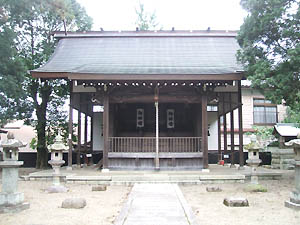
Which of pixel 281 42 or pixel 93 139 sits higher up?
pixel 281 42

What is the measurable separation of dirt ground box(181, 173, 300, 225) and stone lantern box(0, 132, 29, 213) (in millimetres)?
4016

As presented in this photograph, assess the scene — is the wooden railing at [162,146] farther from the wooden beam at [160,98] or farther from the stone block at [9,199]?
the stone block at [9,199]

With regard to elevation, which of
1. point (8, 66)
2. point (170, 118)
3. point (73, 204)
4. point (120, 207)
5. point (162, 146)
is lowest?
point (120, 207)

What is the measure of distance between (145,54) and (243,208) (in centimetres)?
1035

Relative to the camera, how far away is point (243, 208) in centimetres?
673

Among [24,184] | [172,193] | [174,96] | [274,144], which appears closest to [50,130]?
[24,184]

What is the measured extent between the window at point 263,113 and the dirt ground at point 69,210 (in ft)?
52.0

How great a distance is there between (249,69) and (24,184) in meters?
9.10

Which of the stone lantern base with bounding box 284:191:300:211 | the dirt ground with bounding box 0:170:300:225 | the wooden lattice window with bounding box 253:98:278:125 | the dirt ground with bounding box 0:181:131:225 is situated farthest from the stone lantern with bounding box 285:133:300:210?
the wooden lattice window with bounding box 253:98:278:125

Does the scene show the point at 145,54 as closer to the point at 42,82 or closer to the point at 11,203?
the point at 42,82

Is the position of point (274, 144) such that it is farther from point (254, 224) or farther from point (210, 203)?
point (254, 224)

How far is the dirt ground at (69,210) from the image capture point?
5.70m

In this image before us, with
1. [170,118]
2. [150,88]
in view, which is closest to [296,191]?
[150,88]

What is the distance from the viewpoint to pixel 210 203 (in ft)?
24.2
